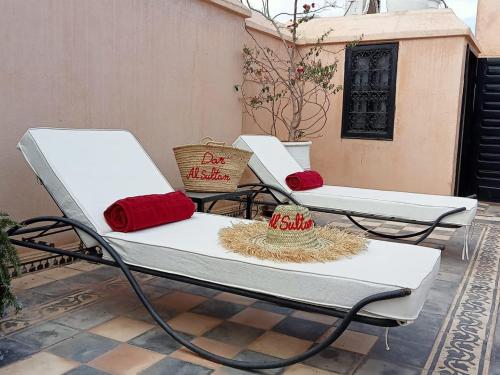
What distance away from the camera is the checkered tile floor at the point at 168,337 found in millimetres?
2271

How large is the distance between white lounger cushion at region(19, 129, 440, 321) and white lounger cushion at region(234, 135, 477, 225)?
1.55 m

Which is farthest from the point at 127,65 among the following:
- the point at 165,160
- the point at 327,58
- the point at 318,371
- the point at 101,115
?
the point at 327,58

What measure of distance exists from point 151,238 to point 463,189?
6.56 meters

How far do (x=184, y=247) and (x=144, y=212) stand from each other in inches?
18.4

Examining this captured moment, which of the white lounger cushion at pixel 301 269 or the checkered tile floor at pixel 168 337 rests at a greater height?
the white lounger cushion at pixel 301 269

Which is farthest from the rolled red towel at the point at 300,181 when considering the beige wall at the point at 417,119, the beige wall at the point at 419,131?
the beige wall at the point at 419,131

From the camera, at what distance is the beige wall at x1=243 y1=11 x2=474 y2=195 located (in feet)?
22.6

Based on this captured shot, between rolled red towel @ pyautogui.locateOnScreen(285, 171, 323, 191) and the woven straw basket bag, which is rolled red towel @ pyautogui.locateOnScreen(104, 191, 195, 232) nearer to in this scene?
the woven straw basket bag

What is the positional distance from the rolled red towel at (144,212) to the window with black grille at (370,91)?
190 inches

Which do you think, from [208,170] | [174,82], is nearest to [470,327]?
[208,170]

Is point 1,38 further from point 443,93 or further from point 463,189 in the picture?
point 463,189

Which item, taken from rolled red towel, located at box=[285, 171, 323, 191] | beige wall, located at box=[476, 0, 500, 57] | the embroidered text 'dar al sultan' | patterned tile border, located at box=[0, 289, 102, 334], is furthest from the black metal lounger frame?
beige wall, located at box=[476, 0, 500, 57]

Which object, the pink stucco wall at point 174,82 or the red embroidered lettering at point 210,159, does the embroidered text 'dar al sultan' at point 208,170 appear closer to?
the red embroidered lettering at point 210,159

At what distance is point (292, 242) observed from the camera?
99.0 inches
